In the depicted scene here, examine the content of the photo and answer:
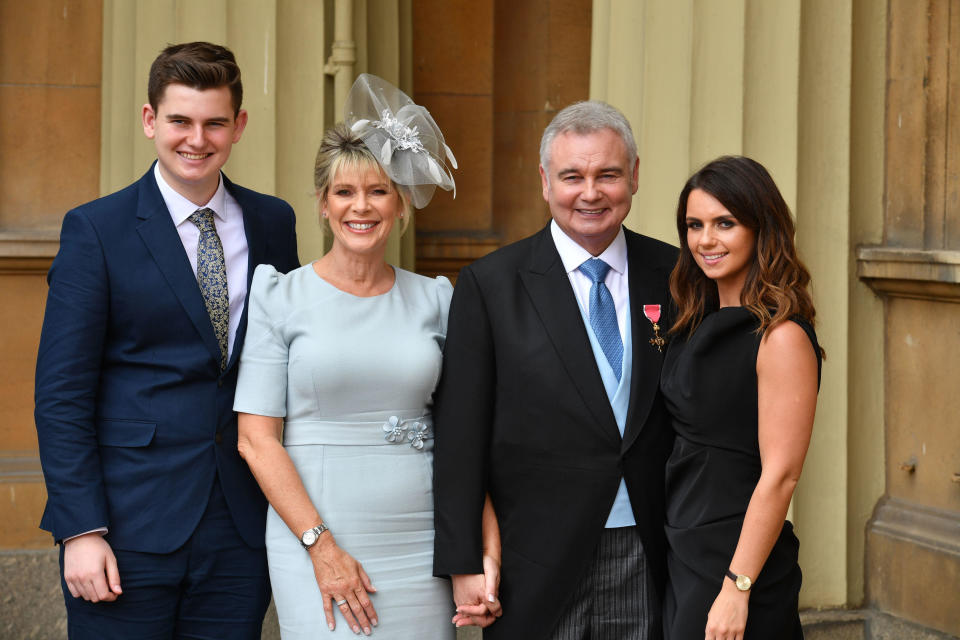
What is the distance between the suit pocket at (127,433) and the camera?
265 cm

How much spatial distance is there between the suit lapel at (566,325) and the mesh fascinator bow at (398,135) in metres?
0.35

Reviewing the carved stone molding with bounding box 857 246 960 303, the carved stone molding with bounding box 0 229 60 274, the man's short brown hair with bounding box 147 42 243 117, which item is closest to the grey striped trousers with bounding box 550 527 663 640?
the man's short brown hair with bounding box 147 42 243 117

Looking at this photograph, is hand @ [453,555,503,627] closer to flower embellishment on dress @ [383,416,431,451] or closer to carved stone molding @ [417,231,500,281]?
flower embellishment on dress @ [383,416,431,451]

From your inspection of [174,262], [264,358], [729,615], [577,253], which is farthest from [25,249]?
[729,615]

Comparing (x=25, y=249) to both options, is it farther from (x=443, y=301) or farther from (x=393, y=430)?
(x=393, y=430)

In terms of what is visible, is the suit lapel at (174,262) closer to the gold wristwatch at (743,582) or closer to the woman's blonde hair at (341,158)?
the woman's blonde hair at (341,158)

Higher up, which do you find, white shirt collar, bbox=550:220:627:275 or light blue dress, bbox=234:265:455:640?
white shirt collar, bbox=550:220:627:275

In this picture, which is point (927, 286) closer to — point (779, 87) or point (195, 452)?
point (779, 87)

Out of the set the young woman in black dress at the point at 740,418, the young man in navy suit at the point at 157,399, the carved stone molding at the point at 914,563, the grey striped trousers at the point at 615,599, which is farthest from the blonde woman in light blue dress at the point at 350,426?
the carved stone molding at the point at 914,563

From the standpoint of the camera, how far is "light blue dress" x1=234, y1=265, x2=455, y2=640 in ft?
8.70

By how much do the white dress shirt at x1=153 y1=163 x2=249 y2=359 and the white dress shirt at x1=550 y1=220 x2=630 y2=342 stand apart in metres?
0.86

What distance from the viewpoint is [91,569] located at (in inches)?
100.0

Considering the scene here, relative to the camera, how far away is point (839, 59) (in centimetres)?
430

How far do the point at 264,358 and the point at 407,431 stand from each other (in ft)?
1.36
